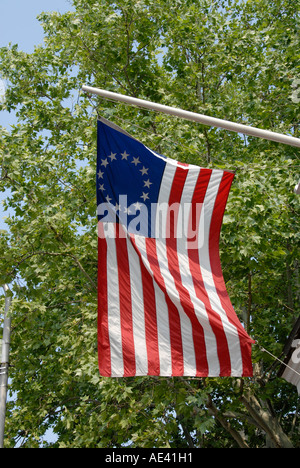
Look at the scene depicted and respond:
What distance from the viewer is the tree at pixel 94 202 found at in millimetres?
10516

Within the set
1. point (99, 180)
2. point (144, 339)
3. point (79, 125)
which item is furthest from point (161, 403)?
point (79, 125)

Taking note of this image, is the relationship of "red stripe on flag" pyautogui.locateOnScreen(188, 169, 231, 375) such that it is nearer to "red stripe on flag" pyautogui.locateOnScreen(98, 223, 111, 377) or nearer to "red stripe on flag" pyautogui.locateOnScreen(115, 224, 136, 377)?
"red stripe on flag" pyautogui.locateOnScreen(115, 224, 136, 377)

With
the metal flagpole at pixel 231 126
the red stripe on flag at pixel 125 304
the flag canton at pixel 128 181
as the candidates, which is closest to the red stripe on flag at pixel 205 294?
the flag canton at pixel 128 181

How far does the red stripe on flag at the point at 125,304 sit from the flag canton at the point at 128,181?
0.67 feet

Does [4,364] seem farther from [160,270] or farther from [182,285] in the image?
[182,285]

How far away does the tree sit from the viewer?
10.5 meters

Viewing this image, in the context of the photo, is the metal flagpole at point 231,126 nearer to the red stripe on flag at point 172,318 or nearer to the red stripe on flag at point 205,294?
the red stripe on flag at point 205,294

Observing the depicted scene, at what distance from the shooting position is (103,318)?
6.51 m

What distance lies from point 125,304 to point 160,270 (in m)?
0.55

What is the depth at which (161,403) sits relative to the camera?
10.0m

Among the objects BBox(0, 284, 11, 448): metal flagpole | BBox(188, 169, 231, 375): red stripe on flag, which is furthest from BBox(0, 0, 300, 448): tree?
BBox(188, 169, 231, 375): red stripe on flag

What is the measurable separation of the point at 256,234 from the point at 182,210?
3735mm

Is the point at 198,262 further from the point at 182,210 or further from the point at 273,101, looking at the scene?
the point at 273,101

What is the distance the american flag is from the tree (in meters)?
3.12
